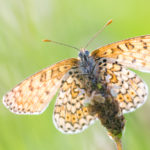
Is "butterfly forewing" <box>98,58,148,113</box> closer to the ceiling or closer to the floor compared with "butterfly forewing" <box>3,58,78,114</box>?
closer to the floor

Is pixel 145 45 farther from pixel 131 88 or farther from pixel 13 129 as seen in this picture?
pixel 13 129

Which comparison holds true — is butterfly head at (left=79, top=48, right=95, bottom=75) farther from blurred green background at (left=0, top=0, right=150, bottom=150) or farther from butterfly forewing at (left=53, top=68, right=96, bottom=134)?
blurred green background at (left=0, top=0, right=150, bottom=150)

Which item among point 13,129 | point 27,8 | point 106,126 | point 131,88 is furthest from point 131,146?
point 27,8

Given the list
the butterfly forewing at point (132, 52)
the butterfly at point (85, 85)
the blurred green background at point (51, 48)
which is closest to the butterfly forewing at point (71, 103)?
the butterfly at point (85, 85)

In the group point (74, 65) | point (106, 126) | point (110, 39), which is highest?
point (110, 39)

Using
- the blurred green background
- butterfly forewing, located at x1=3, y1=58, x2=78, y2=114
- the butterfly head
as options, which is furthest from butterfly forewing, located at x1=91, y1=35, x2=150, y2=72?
the blurred green background

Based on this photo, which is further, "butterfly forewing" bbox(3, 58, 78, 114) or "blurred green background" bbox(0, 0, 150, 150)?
"blurred green background" bbox(0, 0, 150, 150)
